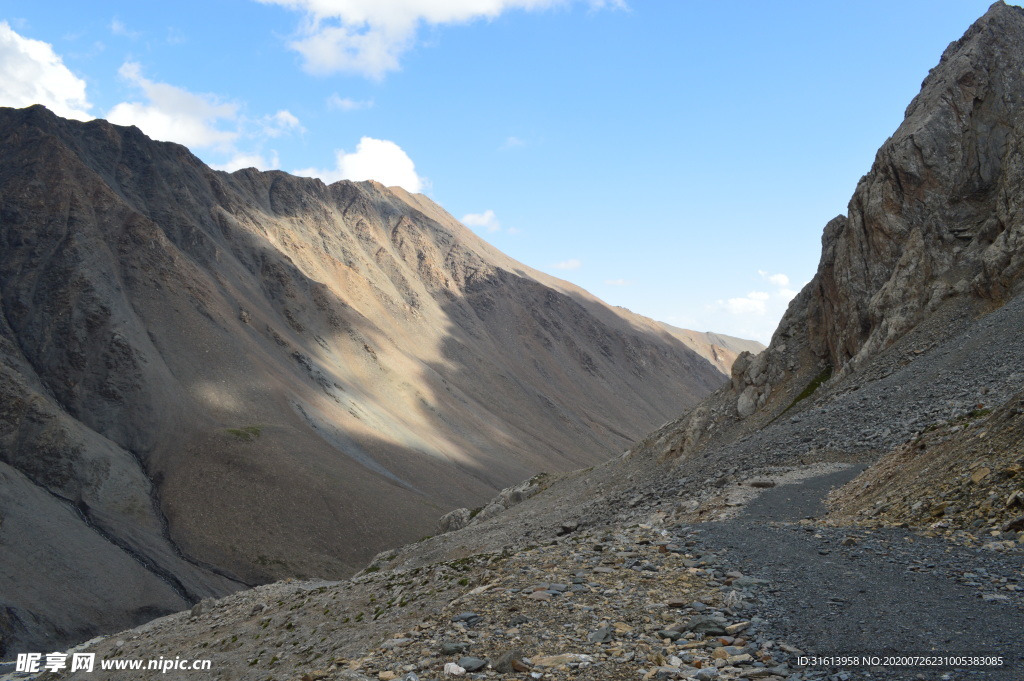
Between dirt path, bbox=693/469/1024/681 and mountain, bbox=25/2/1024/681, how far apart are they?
43 millimetres

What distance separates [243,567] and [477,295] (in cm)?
10630

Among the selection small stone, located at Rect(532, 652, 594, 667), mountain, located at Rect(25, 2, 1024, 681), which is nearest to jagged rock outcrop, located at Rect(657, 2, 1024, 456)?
mountain, located at Rect(25, 2, 1024, 681)

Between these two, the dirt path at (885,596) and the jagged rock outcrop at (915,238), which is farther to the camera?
the jagged rock outcrop at (915,238)

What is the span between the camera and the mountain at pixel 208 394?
Answer: 56.4 metres

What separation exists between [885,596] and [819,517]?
21.9ft

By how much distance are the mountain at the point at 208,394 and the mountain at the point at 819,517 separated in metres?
28.4

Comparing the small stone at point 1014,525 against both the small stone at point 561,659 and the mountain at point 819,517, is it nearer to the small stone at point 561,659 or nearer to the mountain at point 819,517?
the mountain at point 819,517

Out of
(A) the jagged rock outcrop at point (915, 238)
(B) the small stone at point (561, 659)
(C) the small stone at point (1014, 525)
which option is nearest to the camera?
(B) the small stone at point (561, 659)

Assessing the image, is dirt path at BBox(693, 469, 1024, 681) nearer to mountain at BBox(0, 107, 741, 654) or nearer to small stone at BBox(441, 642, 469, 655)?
small stone at BBox(441, 642, 469, 655)

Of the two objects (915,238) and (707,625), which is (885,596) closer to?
(707,625)

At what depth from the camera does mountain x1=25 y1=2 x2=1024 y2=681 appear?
9469mm

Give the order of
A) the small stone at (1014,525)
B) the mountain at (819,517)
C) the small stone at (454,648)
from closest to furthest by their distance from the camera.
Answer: the mountain at (819,517) → the small stone at (454,648) → the small stone at (1014,525)

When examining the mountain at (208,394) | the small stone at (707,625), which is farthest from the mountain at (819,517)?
the mountain at (208,394)

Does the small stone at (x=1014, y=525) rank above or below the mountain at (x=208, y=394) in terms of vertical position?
below
